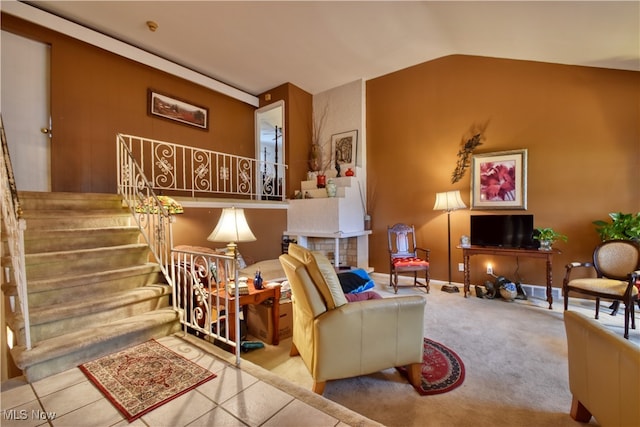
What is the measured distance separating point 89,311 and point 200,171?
3.34 meters

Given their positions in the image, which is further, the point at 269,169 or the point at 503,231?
the point at 269,169

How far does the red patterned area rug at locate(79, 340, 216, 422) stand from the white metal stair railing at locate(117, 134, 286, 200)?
2.76 m

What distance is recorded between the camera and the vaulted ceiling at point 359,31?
2916mm

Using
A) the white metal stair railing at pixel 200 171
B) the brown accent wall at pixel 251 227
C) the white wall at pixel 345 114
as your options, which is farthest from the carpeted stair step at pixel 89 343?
the white wall at pixel 345 114

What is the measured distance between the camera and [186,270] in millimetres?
2479

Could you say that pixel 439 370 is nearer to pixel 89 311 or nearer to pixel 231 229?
pixel 231 229

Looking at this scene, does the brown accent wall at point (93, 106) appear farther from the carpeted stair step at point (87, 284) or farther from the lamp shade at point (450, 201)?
the lamp shade at point (450, 201)

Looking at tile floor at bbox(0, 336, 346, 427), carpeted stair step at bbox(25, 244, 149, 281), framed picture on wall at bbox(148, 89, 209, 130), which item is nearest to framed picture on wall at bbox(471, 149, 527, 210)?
tile floor at bbox(0, 336, 346, 427)

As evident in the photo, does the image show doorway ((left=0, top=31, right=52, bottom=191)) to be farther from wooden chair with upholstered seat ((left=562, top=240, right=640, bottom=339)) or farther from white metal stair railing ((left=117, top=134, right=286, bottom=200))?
wooden chair with upholstered seat ((left=562, top=240, right=640, bottom=339))

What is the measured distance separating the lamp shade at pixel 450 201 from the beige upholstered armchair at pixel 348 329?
2.68 m

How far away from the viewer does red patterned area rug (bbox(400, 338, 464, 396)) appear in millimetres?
1926

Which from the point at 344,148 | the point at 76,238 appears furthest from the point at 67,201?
the point at 344,148

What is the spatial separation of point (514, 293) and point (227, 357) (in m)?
3.70

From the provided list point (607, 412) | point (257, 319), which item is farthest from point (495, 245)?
point (257, 319)
